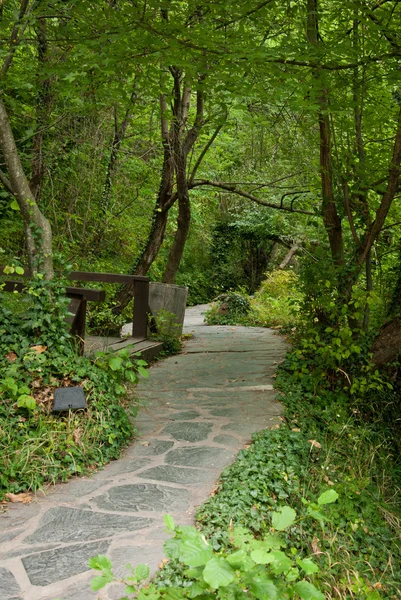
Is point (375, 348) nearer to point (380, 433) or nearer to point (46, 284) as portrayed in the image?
point (380, 433)

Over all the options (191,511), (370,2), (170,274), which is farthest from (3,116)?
(170,274)

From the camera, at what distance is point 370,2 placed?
6.31 metres

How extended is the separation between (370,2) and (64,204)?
5.72 meters

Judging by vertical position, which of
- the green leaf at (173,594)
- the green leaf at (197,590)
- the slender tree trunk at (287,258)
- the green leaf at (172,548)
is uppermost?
the slender tree trunk at (287,258)

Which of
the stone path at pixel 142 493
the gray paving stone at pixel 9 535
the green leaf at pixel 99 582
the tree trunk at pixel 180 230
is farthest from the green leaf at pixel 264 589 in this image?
the tree trunk at pixel 180 230

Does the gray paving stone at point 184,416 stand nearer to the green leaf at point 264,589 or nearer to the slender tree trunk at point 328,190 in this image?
the slender tree trunk at point 328,190

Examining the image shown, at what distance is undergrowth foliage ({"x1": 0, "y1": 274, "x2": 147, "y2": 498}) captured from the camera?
4.06 metres

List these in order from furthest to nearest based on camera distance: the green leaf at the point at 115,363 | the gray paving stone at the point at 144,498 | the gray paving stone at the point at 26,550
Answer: the green leaf at the point at 115,363 < the gray paving stone at the point at 144,498 < the gray paving stone at the point at 26,550

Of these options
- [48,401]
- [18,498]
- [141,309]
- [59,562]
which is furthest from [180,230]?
[59,562]

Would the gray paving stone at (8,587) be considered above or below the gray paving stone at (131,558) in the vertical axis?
below

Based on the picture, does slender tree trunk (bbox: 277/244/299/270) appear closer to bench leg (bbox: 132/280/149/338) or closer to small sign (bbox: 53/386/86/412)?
bench leg (bbox: 132/280/149/338)

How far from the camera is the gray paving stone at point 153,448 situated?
4688 mm

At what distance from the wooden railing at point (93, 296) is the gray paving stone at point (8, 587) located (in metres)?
2.60

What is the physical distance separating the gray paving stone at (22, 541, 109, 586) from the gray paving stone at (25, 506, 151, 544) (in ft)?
0.38
